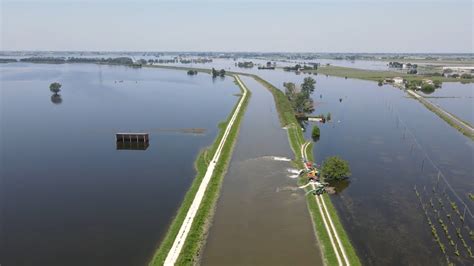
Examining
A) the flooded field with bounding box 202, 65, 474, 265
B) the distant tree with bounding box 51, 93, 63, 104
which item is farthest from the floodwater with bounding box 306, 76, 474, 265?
the distant tree with bounding box 51, 93, 63, 104

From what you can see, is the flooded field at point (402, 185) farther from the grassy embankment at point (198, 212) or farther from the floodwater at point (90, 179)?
the floodwater at point (90, 179)

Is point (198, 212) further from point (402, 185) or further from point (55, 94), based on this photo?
point (55, 94)

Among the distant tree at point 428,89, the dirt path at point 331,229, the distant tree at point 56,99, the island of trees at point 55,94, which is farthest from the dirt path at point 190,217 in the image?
the distant tree at point 428,89

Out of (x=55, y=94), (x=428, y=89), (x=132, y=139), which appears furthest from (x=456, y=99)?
(x=55, y=94)

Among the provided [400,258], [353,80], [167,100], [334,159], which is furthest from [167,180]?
[353,80]

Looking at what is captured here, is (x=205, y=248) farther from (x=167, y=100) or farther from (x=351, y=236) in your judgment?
(x=167, y=100)

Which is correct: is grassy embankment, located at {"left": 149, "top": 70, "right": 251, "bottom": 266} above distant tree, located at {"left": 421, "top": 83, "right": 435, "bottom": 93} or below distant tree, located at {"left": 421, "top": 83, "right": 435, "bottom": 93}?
below

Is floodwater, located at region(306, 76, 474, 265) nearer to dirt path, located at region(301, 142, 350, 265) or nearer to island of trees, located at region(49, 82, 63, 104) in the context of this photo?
dirt path, located at region(301, 142, 350, 265)
